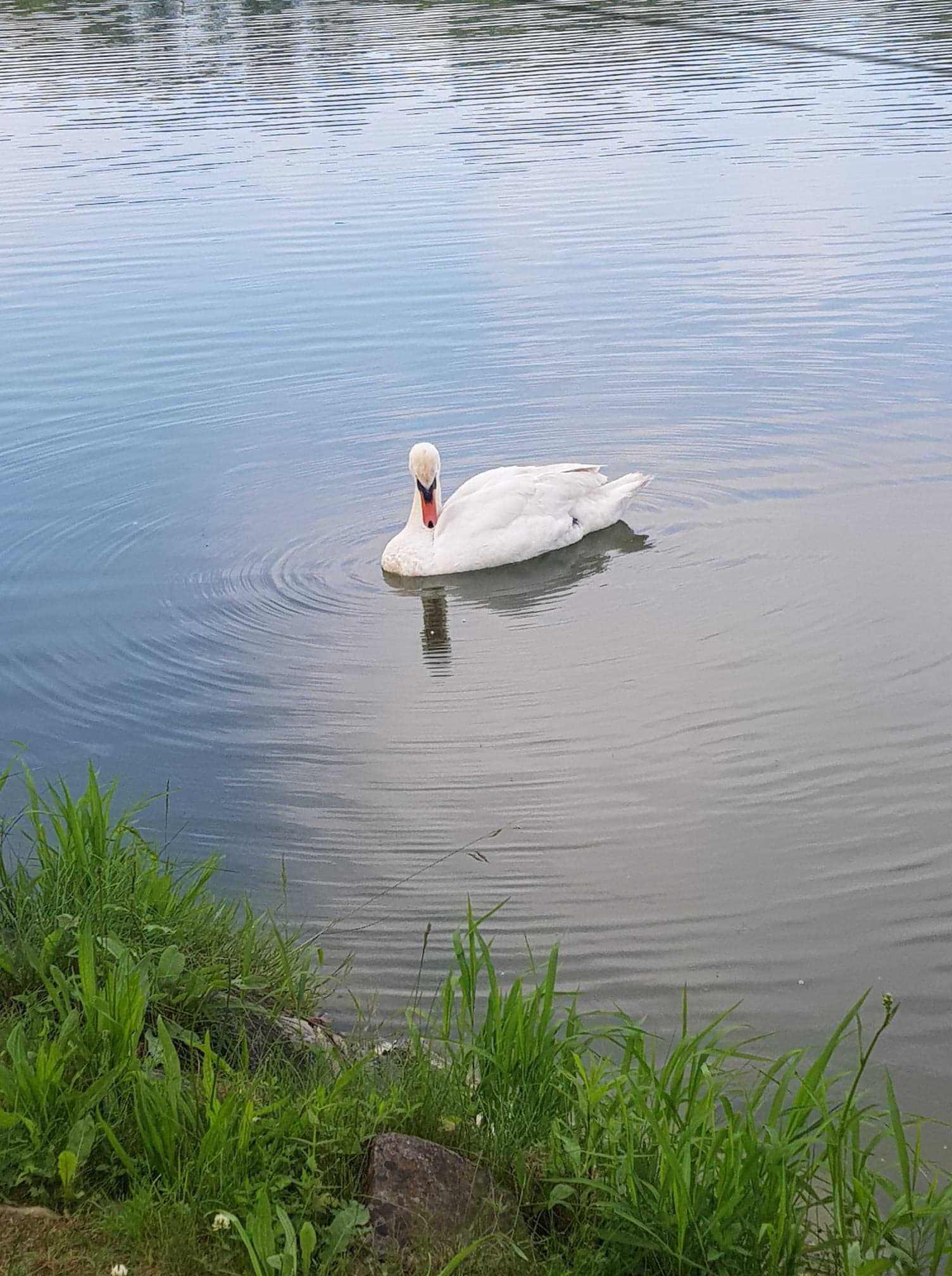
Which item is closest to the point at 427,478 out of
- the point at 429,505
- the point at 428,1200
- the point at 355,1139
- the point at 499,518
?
the point at 429,505

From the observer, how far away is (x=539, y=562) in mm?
9570

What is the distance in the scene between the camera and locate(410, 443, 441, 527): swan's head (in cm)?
945

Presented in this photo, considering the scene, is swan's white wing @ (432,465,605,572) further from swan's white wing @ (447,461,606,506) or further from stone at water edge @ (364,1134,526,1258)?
stone at water edge @ (364,1134,526,1258)

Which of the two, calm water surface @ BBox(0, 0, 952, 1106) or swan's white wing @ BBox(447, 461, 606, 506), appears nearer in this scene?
calm water surface @ BBox(0, 0, 952, 1106)

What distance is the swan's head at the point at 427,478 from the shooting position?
31.0 ft

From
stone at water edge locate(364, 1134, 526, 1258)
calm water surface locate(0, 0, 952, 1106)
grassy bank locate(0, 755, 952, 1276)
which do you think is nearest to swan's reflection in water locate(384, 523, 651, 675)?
calm water surface locate(0, 0, 952, 1106)

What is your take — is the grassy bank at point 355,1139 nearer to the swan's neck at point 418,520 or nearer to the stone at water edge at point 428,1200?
the stone at water edge at point 428,1200

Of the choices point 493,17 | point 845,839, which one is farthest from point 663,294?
point 493,17

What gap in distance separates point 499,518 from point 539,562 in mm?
391

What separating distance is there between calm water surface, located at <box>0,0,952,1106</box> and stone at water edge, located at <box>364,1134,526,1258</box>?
59.9 inches

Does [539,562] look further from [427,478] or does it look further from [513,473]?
[427,478]

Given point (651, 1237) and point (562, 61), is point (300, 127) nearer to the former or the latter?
point (562, 61)

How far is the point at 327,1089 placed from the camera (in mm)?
3826

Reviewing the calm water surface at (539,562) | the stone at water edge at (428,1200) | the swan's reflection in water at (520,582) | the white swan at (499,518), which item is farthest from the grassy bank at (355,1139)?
the white swan at (499,518)
